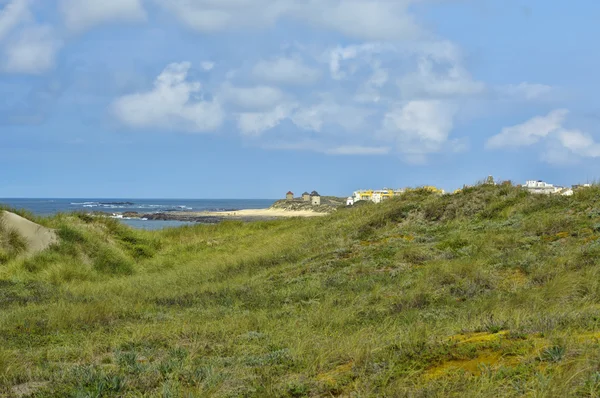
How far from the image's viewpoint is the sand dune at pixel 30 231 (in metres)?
19.1

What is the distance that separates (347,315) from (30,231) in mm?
15632

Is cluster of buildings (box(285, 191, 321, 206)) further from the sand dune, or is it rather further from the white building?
the sand dune

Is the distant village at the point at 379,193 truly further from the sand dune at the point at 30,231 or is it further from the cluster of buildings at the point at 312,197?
the sand dune at the point at 30,231

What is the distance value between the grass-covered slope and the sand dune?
56 centimetres

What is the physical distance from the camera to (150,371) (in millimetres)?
4977

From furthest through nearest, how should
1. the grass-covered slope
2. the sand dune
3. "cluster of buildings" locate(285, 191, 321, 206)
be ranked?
"cluster of buildings" locate(285, 191, 321, 206) → the sand dune → the grass-covered slope

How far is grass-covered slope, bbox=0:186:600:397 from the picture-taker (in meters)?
4.43

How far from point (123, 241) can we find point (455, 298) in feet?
60.0

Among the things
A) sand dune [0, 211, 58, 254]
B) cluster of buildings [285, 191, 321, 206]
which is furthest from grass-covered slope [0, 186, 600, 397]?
cluster of buildings [285, 191, 321, 206]

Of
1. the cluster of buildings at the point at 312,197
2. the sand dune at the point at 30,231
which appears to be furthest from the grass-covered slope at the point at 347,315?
the cluster of buildings at the point at 312,197

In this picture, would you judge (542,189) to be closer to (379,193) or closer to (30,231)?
(30,231)

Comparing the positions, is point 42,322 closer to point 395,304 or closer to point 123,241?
point 395,304

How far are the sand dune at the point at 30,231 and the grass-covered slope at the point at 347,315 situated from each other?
0.56 meters

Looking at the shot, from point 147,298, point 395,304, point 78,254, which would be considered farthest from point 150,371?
point 78,254
